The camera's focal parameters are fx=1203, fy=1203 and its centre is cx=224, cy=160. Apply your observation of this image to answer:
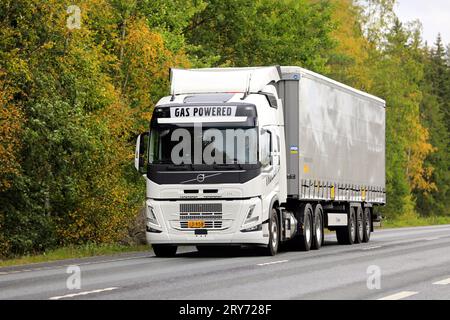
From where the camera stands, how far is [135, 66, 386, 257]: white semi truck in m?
24.8

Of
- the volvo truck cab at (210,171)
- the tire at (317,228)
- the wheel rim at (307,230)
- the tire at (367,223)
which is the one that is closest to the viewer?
the volvo truck cab at (210,171)

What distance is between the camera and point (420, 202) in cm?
10850

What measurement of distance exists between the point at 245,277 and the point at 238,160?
22.1 ft

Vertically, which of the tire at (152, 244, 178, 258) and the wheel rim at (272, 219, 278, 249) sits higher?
the wheel rim at (272, 219, 278, 249)

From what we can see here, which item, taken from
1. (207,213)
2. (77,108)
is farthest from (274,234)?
(77,108)

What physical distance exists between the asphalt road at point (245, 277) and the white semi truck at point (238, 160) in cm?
70

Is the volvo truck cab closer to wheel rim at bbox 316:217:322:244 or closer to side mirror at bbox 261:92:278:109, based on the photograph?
side mirror at bbox 261:92:278:109

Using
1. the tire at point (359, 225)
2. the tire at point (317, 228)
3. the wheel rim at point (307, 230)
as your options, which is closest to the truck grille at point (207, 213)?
the wheel rim at point (307, 230)

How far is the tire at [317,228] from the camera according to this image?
1152 inches

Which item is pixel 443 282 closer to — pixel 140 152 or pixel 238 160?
pixel 238 160

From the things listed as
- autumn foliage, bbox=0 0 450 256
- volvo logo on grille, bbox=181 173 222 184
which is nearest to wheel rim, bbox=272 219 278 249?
volvo logo on grille, bbox=181 173 222 184

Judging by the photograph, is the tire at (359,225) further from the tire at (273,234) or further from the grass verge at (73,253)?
the tire at (273,234)

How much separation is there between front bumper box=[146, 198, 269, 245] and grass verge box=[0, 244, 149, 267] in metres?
2.29
